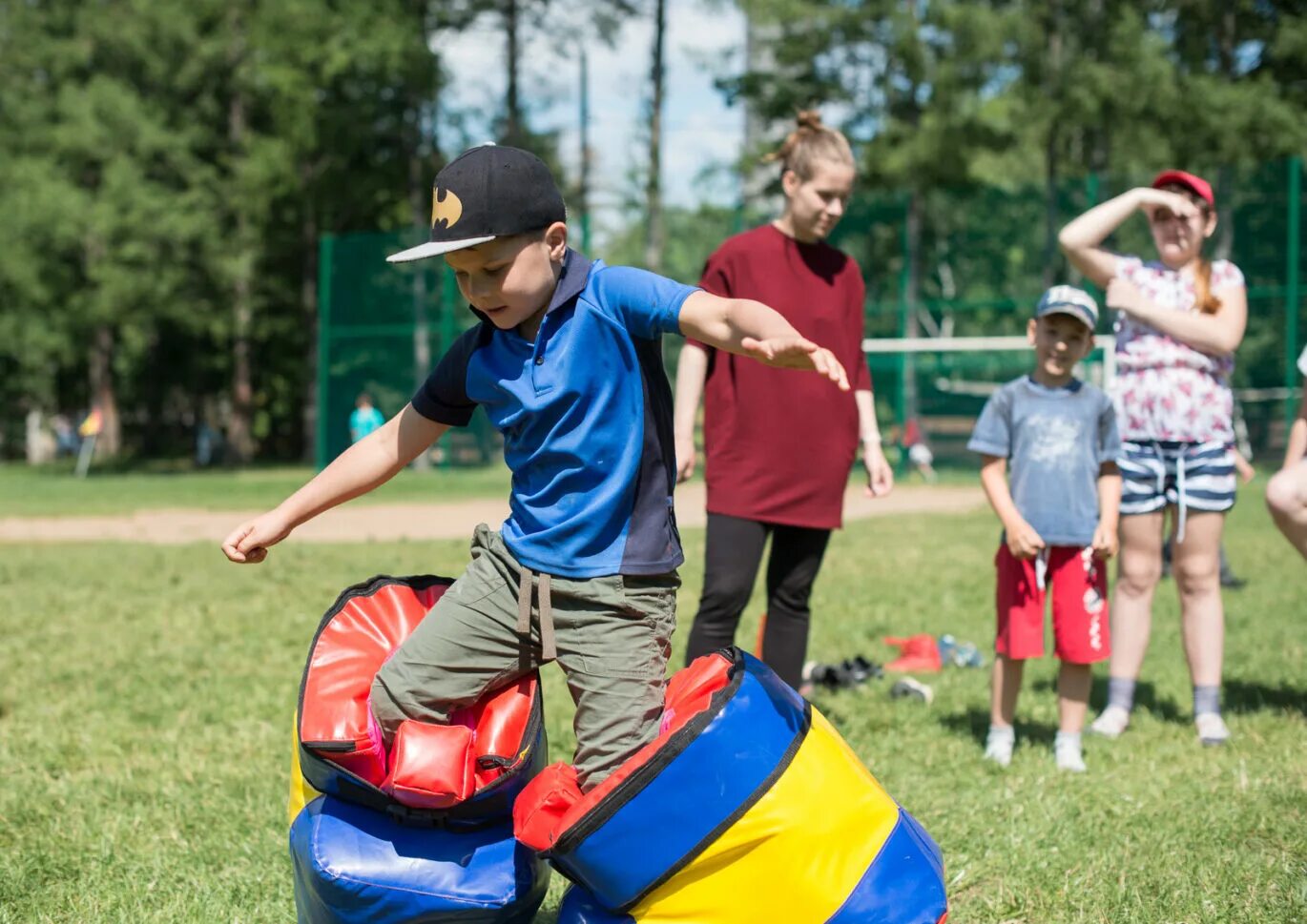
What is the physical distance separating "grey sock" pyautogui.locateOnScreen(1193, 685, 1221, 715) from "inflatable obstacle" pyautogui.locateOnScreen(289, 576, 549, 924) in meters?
2.90

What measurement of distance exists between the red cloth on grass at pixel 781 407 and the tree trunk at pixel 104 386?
3239 cm

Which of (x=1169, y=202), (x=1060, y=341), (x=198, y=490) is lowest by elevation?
(x=198, y=490)

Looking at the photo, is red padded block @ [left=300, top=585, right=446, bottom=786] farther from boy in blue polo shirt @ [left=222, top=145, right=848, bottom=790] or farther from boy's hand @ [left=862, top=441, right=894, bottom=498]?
boy's hand @ [left=862, top=441, right=894, bottom=498]

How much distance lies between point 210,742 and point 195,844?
1.12 meters

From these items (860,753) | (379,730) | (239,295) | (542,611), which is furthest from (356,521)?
(239,295)

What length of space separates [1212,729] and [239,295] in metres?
30.1

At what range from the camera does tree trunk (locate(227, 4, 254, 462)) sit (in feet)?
104

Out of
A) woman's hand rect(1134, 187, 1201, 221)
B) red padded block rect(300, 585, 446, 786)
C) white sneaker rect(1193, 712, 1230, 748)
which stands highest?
woman's hand rect(1134, 187, 1201, 221)

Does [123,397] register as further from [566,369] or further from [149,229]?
[566,369]

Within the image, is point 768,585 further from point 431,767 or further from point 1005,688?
point 431,767

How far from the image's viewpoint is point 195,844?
3.69 meters

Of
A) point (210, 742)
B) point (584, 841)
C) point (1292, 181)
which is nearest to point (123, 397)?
point (1292, 181)

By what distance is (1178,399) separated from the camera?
4.79 m

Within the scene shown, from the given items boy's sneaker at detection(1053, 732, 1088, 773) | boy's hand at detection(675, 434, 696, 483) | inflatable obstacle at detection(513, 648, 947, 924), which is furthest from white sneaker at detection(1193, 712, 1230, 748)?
inflatable obstacle at detection(513, 648, 947, 924)
